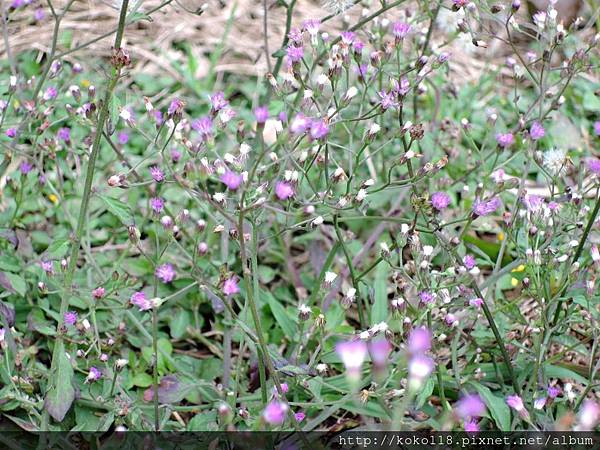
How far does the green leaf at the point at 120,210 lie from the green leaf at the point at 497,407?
1.12 metres

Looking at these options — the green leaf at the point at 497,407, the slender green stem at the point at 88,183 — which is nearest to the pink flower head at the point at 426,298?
the green leaf at the point at 497,407

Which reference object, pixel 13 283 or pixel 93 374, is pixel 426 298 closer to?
pixel 93 374

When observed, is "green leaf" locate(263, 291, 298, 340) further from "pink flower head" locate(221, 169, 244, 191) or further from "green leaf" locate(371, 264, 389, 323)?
"pink flower head" locate(221, 169, 244, 191)

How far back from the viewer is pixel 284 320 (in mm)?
2799

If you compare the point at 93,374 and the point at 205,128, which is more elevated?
the point at 205,128

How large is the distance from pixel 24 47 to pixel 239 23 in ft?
4.00

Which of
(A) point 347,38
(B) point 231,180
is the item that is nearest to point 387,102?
(A) point 347,38

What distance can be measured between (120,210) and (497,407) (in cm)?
120

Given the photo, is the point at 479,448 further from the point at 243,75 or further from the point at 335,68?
the point at 243,75

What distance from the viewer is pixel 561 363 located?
8.48ft

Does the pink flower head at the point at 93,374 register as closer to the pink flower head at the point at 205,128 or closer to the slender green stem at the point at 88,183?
the slender green stem at the point at 88,183

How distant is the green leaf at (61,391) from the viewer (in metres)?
2.18

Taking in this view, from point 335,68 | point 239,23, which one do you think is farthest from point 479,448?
point 239,23

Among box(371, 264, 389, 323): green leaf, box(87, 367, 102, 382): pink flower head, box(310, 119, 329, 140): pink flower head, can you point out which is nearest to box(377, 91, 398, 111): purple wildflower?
box(310, 119, 329, 140): pink flower head
